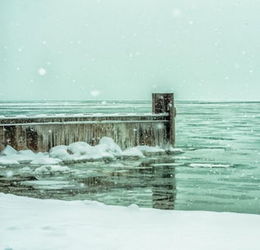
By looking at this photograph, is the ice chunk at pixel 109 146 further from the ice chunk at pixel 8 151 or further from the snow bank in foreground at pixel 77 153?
the ice chunk at pixel 8 151

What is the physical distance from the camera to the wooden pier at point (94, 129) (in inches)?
613

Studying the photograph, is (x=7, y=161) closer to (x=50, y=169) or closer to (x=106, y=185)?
(x=50, y=169)

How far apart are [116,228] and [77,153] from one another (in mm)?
9692

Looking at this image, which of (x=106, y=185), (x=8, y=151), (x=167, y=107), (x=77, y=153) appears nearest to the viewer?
(x=106, y=185)

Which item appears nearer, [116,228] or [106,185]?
[116,228]

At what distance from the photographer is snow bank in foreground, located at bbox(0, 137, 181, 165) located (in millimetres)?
14930

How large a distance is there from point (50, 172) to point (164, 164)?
3085 mm

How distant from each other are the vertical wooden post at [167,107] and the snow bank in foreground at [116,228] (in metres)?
9.79

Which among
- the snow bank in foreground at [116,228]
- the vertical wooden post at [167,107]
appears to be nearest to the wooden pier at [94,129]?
the vertical wooden post at [167,107]

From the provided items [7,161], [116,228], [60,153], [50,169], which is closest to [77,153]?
[60,153]

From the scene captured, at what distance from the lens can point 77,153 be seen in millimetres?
15938

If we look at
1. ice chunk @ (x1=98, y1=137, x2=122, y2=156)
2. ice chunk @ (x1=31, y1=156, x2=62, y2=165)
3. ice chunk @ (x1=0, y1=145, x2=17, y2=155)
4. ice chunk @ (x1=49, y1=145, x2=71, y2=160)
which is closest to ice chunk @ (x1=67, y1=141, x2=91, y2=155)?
ice chunk @ (x1=49, y1=145, x2=71, y2=160)

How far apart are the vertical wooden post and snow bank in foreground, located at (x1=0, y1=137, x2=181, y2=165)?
22.9 inches

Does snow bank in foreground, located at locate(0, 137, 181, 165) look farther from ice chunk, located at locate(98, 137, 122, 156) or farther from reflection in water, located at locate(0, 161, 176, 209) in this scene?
reflection in water, located at locate(0, 161, 176, 209)
